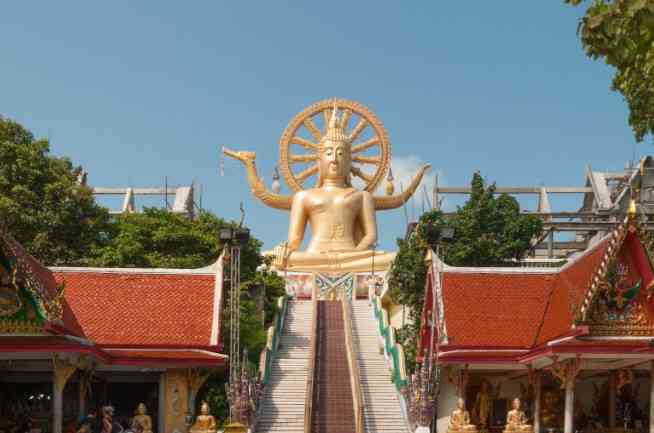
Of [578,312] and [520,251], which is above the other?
[520,251]

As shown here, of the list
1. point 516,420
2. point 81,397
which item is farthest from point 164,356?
point 516,420

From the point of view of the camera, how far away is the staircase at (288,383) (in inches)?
774

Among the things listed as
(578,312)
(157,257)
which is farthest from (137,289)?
(578,312)

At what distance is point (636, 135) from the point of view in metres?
14.4

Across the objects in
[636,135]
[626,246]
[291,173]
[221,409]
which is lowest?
[221,409]

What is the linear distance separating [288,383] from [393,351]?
2692 mm

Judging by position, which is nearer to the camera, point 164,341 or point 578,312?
point 578,312

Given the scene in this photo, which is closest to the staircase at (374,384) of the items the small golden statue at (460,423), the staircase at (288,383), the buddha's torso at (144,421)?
the staircase at (288,383)

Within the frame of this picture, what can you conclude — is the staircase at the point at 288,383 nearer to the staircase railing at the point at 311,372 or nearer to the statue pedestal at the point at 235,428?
the staircase railing at the point at 311,372

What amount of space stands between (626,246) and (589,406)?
550 centimetres

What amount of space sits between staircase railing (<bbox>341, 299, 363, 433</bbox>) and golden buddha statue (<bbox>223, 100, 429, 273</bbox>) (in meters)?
8.87

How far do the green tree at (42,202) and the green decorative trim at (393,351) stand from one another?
8969 mm

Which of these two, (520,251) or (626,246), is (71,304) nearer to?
(626,246)

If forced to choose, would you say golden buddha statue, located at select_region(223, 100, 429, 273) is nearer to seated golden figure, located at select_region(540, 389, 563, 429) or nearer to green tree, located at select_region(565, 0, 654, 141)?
seated golden figure, located at select_region(540, 389, 563, 429)
